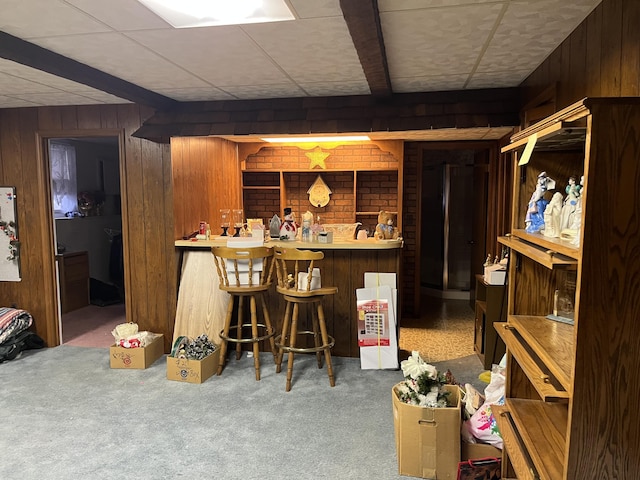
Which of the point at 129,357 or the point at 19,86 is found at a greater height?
the point at 19,86

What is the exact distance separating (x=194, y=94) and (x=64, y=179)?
10.7 ft

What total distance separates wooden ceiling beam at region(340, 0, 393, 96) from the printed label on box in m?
1.69

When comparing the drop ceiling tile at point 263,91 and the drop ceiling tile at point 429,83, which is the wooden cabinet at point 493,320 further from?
the drop ceiling tile at point 263,91

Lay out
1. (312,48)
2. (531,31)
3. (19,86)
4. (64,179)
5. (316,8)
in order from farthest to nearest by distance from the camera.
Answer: (64,179), (19,86), (312,48), (531,31), (316,8)

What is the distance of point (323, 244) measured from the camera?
3920 millimetres

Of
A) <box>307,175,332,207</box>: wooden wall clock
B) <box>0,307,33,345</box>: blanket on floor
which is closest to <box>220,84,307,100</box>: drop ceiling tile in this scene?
<box>307,175,332,207</box>: wooden wall clock

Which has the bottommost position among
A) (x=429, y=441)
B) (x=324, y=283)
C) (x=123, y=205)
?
(x=429, y=441)

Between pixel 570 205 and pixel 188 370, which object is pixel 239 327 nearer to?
pixel 188 370

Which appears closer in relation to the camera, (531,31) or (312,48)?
(531,31)

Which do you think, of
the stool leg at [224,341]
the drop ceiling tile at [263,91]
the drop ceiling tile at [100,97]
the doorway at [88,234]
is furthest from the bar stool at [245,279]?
the doorway at [88,234]

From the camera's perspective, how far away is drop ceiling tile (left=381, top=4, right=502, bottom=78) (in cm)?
207

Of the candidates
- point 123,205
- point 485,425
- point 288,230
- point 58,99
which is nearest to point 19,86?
point 58,99

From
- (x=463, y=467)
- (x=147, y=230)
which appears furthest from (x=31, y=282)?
(x=463, y=467)

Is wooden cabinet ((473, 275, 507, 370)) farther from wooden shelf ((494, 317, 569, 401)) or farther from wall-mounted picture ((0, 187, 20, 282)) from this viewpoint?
wall-mounted picture ((0, 187, 20, 282))
